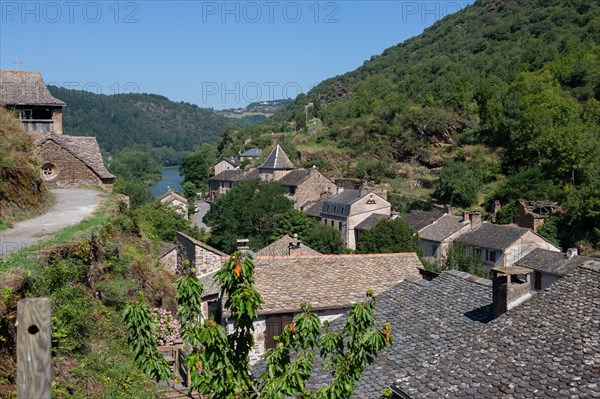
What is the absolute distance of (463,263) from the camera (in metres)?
37.6

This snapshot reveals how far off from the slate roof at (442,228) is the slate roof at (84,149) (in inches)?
1122

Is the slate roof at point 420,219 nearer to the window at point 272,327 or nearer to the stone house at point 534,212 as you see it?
the stone house at point 534,212

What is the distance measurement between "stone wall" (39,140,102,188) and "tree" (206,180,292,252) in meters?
27.0

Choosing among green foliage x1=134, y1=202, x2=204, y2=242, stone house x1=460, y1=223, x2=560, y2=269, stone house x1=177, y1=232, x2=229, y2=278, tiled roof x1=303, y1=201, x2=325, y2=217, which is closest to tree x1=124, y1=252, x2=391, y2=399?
stone house x1=177, y1=232, x2=229, y2=278

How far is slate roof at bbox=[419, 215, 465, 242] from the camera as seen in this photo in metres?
43.4

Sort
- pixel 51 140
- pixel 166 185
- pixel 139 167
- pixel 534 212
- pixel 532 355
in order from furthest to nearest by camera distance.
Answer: pixel 166 185
pixel 139 167
pixel 534 212
pixel 51 140
pixel 532 355

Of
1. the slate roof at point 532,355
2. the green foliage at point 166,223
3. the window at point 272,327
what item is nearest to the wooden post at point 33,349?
the slate roof at point 532,355

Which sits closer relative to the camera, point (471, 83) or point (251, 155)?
point (471, 83)

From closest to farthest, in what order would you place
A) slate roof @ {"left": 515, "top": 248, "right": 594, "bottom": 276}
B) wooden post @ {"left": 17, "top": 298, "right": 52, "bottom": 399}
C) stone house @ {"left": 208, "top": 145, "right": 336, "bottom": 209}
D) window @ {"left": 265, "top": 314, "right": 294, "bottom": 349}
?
wooden post @ {"left": 17, "top": 298, "right": 52, "bottom": 399} → window @ {"left": 265, "top": 314, "right": 294, "bottom": 349} → slate roof @ {"left": 515, "top": 248, "right": 594, "bottom": 276} → stone house @ {"left": 208, "top": 145, "right": 336, "bottom": 209}

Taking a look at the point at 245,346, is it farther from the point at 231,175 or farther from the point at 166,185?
the point at 166,185

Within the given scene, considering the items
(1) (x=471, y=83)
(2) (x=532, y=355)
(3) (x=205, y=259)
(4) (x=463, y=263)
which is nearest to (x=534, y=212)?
(4) (x=463, y=263)

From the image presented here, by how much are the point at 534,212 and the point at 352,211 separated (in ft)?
47.5

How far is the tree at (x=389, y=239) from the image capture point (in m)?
38.2

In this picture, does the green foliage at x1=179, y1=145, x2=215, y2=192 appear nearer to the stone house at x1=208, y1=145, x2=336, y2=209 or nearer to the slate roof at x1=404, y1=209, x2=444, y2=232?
the stone house at x1=208, y1=145, x2=336, y2=209
